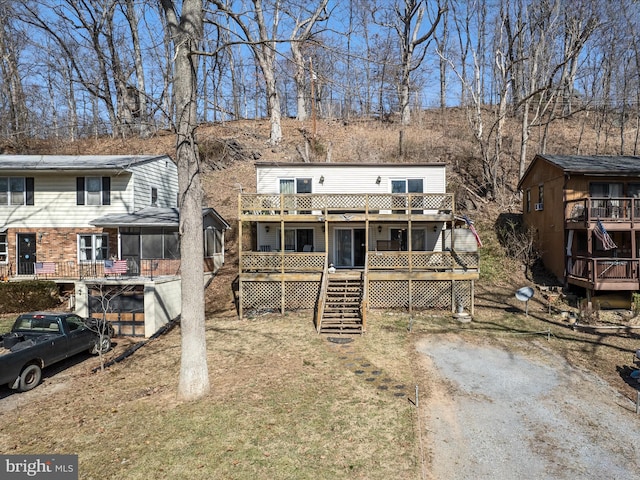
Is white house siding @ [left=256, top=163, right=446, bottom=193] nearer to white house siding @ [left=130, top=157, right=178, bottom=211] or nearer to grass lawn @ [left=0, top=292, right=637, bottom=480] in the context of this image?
white house siding @ [left=130, top=157, right=178, bottom=211]

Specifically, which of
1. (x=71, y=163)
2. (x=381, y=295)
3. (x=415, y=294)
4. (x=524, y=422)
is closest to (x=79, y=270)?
(x=71, y=163)

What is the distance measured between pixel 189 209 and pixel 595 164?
20.9 meters

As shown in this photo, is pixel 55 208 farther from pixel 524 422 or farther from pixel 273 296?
pixel 524 422

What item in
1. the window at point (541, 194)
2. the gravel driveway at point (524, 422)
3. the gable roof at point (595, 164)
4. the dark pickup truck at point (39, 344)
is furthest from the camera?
the window at point (541, 194)

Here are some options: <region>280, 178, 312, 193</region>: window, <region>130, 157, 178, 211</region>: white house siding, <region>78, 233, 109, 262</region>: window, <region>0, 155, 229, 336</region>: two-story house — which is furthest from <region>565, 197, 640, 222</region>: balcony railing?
<region>78, 233, 109, 262</region>: window

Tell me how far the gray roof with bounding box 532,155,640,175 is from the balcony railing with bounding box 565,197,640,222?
1.52m

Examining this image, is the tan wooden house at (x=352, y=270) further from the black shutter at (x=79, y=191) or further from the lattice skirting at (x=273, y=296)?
the black shutter at (x=79, y=191)

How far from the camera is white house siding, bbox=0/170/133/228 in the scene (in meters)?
19.5

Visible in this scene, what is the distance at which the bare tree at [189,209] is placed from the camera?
8.27 metres

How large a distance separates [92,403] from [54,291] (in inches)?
A: 455

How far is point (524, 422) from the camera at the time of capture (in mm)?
7895

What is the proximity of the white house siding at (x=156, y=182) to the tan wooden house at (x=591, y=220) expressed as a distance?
20.9m

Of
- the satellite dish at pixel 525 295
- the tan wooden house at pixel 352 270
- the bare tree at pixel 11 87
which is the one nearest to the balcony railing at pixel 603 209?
the satellite dish at pixel 525 295

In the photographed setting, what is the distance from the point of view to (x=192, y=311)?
8352 mm
